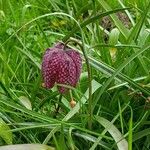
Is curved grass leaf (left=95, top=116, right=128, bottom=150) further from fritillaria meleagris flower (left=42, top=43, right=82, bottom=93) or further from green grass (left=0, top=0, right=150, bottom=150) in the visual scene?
fritillaria meleagris flower (left=42, top=43, right=82, bottom=93)

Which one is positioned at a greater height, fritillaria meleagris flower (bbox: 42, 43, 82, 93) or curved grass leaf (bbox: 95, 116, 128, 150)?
fritillaria meleagris flower (bbox: 42, 43, 82, 93)

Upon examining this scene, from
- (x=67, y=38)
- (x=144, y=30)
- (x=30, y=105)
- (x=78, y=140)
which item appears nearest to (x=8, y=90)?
(x=30, y=105)

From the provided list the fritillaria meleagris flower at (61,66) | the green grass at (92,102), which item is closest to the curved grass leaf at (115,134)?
the green grass at (92,102)

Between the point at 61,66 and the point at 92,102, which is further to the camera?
the point at 92,102

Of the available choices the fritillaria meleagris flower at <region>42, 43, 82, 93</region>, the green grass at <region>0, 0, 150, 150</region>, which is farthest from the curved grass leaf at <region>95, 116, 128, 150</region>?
the fritillaria meleagris flower at <region>42, 43, 82, 93</region>

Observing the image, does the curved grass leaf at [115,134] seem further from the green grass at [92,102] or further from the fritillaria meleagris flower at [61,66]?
the fritillaria meleagris flower at [61,66]

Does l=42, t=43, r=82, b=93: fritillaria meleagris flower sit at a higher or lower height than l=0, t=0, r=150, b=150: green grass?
higher

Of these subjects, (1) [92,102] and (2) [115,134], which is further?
(1) [92,102]

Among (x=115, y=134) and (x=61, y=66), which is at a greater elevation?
(x=61, y=66)
